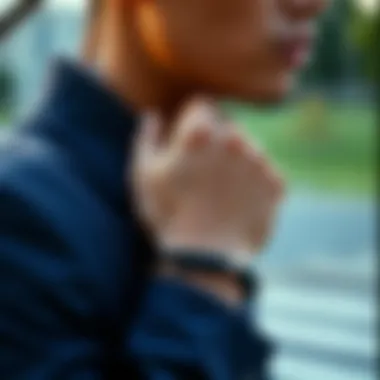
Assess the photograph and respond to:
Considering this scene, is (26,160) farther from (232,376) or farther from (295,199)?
(295,199)

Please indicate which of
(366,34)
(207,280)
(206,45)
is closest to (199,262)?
(207,280)

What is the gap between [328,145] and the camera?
2033 mm

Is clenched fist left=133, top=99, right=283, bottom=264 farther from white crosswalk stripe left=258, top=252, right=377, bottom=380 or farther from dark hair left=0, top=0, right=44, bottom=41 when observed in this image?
white crosswalk stripe left=258, top=252, right=377, bottom=380

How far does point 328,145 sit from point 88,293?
147cm

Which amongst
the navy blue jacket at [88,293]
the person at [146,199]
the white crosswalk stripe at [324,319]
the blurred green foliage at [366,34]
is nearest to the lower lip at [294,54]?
the person at [146,199]

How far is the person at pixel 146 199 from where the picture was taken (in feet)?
1.96

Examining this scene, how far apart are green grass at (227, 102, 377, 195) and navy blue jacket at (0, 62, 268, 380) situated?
92 centimetres

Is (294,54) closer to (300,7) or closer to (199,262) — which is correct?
(300,7)

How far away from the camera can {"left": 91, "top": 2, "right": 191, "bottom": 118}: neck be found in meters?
0.67

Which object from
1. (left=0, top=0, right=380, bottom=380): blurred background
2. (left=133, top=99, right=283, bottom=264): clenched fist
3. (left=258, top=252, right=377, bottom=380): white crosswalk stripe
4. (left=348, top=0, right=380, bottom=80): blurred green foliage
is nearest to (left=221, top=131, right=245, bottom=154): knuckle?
(left=133, top=99, right=283, bottom=264): clenched fist

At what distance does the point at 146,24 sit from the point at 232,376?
0.68 ft

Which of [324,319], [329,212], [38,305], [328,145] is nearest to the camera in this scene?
[38,305]

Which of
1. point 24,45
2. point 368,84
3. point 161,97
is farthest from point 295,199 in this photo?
point 161,97

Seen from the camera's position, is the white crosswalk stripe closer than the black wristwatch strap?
No
